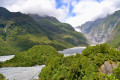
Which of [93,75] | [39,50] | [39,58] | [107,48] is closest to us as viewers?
[93,75]

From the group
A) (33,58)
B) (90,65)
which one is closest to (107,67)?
(90,65)

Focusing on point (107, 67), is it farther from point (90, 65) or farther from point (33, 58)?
point (33, 58)

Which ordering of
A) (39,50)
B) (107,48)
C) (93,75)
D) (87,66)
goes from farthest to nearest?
(39,50)
(107,48)
(87,66)
(93,75)

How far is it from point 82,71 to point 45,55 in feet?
489

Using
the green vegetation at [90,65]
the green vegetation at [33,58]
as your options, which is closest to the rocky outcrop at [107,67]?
the green vegetation at [90,65]

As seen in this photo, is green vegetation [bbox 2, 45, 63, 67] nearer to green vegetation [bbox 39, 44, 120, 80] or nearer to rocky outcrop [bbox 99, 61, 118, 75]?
green vegetation [bbox 39, 44, 120, 80]

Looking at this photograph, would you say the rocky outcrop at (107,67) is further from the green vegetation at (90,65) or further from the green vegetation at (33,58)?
the green vegetation at (33,58)

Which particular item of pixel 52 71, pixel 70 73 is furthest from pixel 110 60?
pixel 52 71

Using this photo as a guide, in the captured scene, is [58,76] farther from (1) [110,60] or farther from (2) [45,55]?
(2) [45,55]

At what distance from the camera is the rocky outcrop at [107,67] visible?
117 feet

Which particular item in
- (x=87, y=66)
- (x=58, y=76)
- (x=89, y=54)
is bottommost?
(x=58, y=76)

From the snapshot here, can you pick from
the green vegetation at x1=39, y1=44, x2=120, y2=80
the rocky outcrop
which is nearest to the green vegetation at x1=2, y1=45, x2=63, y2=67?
the green vegetation at x1=39, y1=44, x2=120, y2=80

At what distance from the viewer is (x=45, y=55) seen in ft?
610

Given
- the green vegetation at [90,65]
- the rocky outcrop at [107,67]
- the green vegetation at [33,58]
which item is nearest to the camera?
the rocky outcrop at [107,67]
